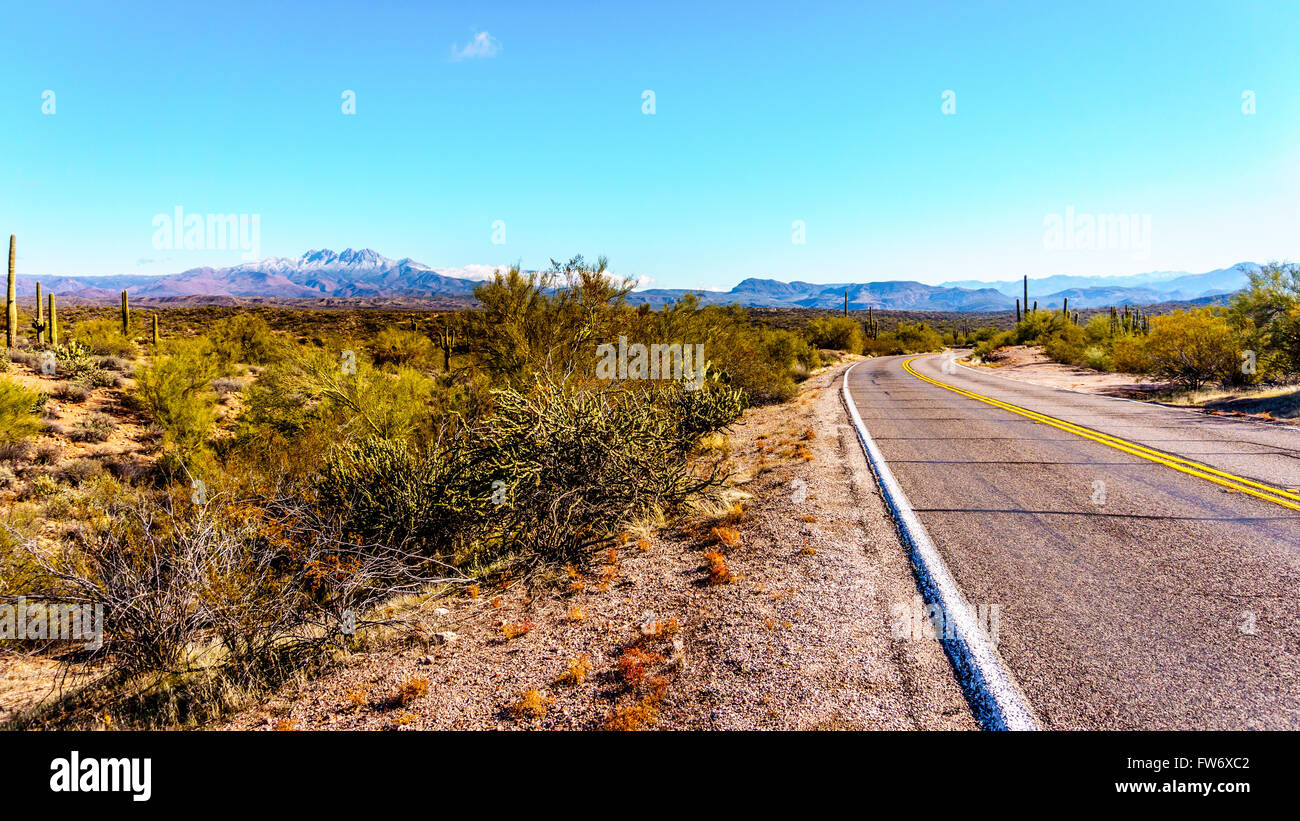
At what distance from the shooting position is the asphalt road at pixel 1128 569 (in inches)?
102

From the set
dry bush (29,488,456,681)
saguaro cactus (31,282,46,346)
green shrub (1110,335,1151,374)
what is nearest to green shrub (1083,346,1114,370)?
green shrub (1110,335,1151,374)

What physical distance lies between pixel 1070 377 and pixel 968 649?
2514 centimetres

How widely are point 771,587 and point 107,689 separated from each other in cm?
466

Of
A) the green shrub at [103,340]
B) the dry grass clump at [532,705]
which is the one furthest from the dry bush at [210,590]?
the green shrub at [103,340]

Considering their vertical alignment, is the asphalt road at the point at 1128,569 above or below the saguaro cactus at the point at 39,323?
below

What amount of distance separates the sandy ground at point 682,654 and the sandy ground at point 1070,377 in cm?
1613

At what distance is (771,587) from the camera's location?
4.21 metres

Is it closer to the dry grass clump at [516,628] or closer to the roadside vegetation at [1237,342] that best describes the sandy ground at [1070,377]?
the roadside vegetation at [1237,342]

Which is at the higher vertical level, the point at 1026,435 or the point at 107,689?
the point at 1026,435

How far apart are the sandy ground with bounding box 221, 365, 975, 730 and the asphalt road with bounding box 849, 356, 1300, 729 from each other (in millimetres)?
552

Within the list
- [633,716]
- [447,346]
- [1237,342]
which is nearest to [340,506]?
[633,716]
